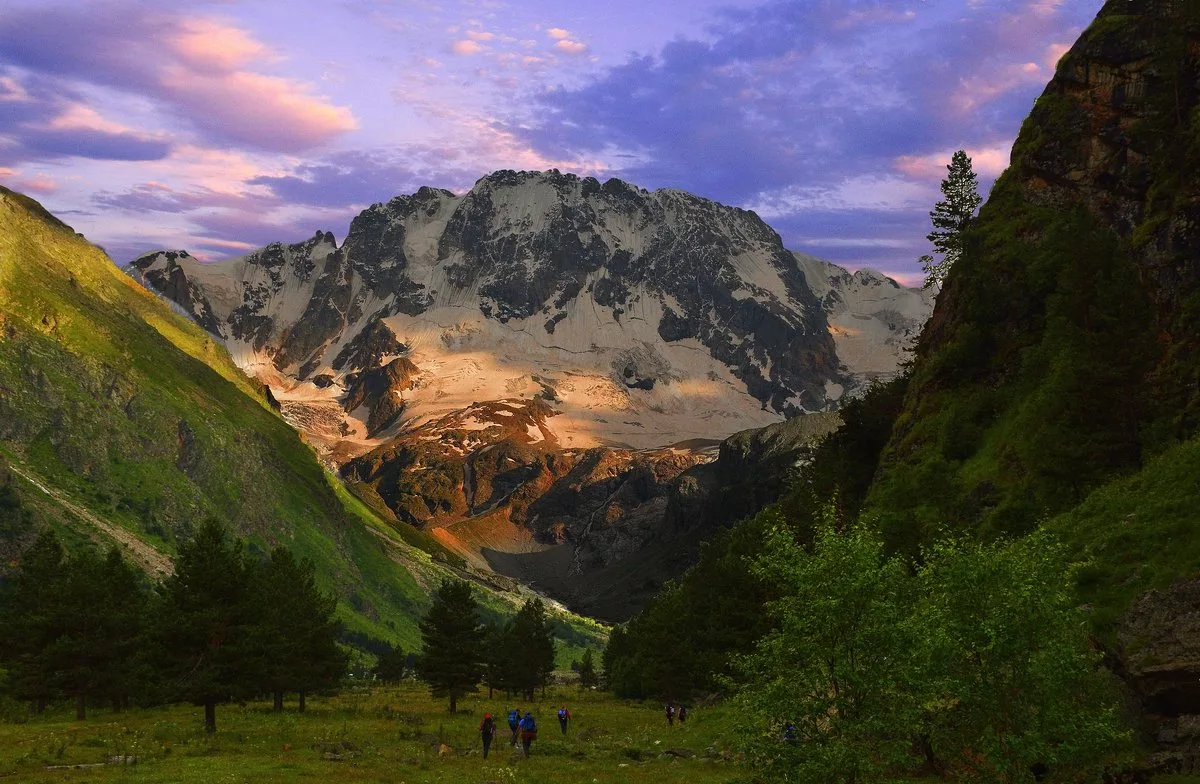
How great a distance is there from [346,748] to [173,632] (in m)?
14.3

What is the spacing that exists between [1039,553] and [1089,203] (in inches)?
2401

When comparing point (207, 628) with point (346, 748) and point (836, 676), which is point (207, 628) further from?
point (836, 676)

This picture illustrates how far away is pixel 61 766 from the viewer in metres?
45.3

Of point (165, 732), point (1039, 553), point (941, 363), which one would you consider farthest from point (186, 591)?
point (941, 363)

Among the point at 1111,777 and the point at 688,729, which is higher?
the point at 1111,777

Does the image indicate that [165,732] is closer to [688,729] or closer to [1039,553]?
[688,729]

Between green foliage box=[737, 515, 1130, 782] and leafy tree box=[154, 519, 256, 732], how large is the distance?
134ft

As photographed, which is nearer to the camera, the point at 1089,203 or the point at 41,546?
the point at 1089,203

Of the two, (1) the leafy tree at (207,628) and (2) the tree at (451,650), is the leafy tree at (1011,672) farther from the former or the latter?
(2) the tree at (451,650)

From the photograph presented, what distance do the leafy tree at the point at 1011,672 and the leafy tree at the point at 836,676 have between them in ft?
4.37

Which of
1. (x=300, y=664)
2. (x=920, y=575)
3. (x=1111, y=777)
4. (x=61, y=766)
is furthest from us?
(x=300, y=664)

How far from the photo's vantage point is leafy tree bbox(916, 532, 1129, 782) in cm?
2859

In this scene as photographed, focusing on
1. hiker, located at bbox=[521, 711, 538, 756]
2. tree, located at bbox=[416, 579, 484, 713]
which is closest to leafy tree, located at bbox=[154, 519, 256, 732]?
hiker, located at bbox=[521, 711, 538, 756]

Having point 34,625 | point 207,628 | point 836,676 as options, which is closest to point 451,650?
point 207,628
